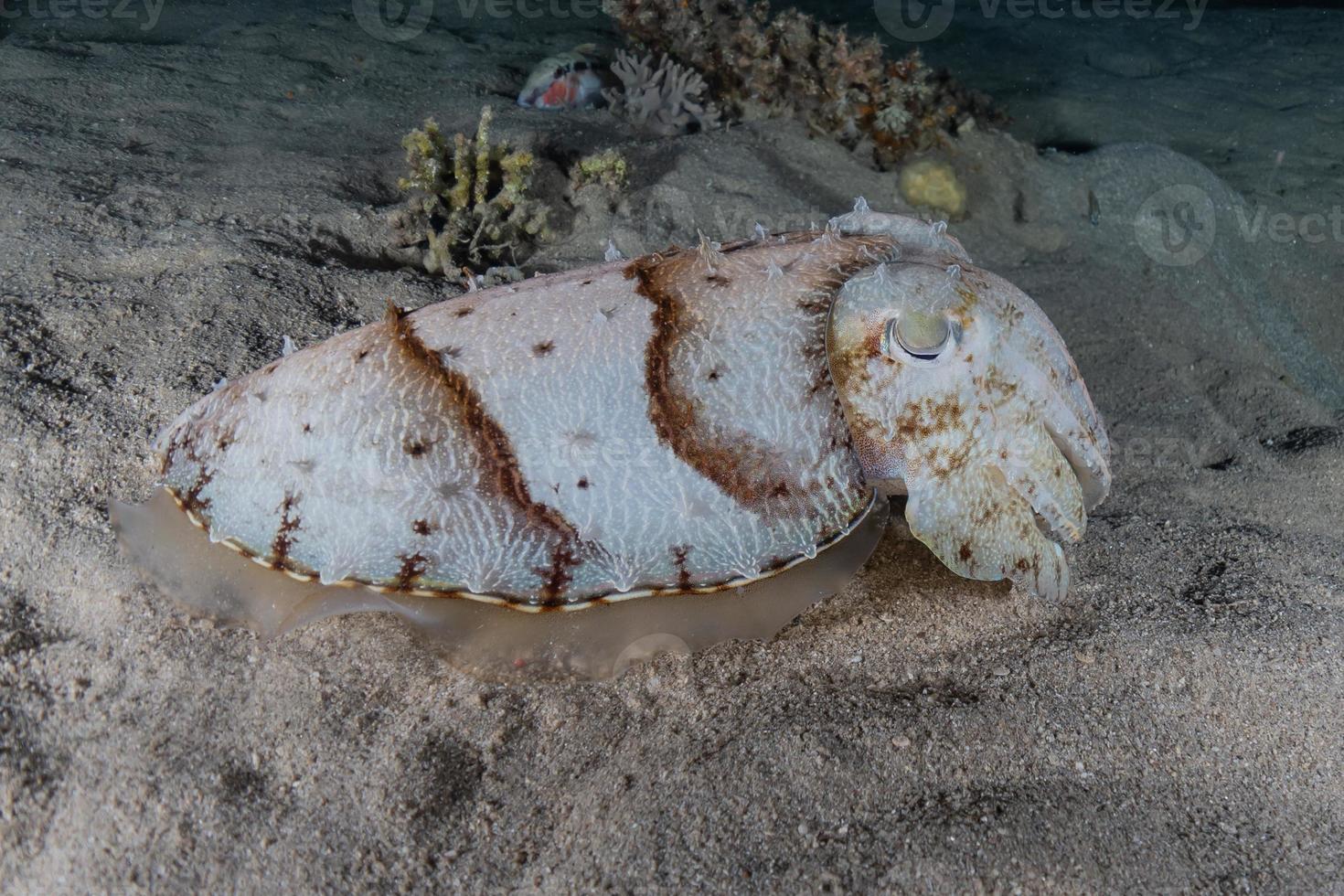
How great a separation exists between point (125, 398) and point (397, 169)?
3006mm

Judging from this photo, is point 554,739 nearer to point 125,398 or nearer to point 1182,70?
point 125,398

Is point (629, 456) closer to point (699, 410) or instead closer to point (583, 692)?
point (699, 410)

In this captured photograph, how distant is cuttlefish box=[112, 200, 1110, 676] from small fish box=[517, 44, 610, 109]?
531 cm

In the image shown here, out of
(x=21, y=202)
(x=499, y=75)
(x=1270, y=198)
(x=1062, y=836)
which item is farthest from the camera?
(x=499, y=75)

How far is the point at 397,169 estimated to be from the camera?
5.61m

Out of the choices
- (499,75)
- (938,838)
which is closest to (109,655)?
(938,838)

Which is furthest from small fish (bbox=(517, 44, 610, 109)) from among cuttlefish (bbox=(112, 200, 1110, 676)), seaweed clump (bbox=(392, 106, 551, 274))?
cuttlefish (bbox=(112, 200, 1110, 676))

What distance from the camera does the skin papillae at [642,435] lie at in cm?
235

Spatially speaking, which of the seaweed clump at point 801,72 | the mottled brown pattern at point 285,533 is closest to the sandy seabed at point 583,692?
the mottled brown pattern at point 285,533

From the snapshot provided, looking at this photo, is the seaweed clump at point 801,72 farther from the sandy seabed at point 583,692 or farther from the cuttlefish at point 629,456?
the cuttlefish at point 629,456

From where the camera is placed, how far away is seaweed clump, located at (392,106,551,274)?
483 cm

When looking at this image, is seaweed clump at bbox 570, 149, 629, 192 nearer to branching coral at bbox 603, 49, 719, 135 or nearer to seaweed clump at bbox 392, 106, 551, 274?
seaweed clump at bbox 392, 106, 551, 274

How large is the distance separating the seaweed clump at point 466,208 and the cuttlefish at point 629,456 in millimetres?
2409

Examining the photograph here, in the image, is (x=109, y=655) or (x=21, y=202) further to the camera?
(x=21, y=202)
